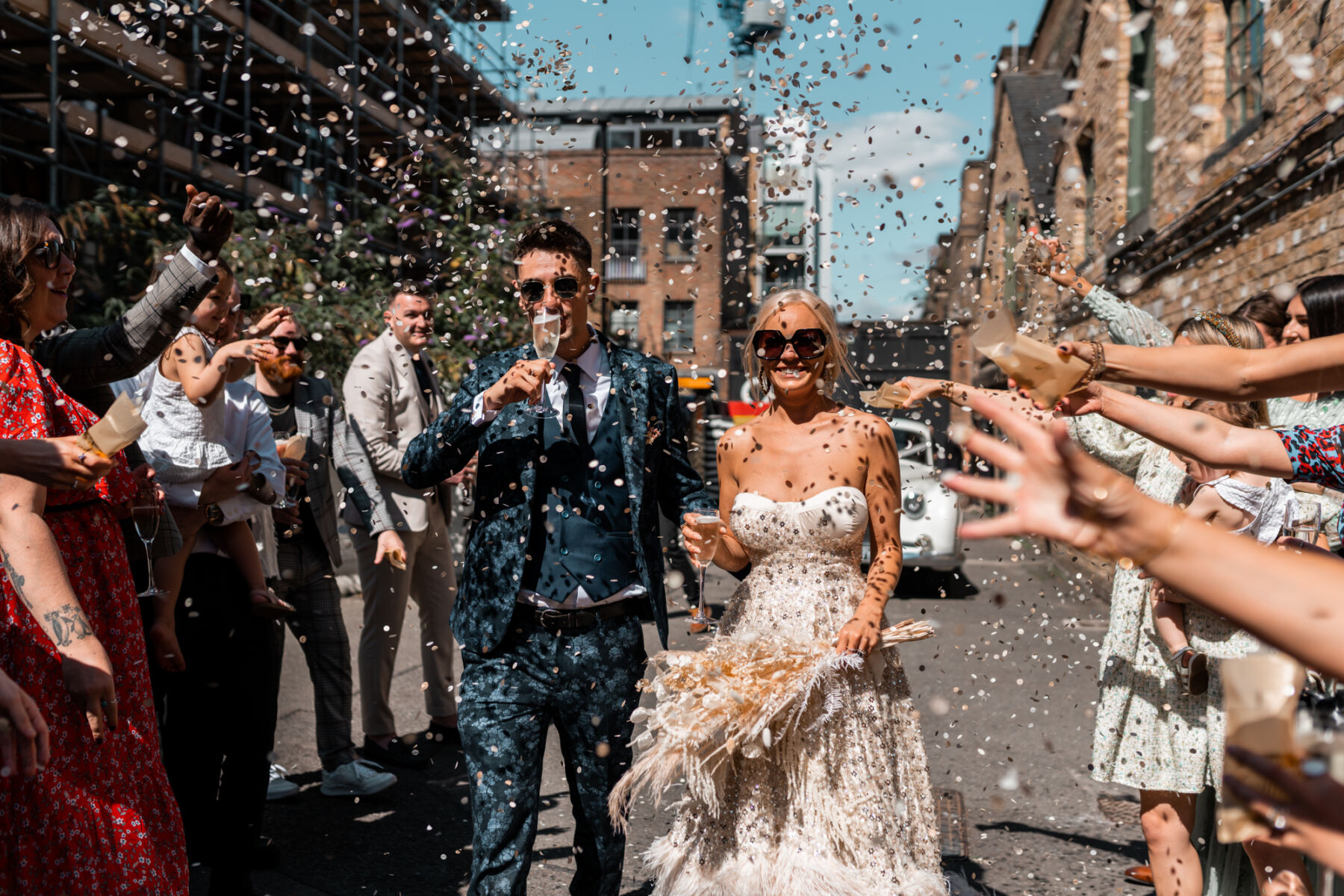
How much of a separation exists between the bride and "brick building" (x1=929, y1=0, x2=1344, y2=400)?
31.0 inches

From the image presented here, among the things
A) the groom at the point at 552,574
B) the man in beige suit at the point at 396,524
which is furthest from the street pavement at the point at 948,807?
the groom at the point at 552,574

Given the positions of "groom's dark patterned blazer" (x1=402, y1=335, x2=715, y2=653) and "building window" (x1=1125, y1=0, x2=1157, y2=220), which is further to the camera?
"building window" (x1=1125, y1=0, x2=1157, y2=220)

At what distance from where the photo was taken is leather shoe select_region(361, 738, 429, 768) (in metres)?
5.13

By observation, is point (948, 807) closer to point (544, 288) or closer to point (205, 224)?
point (544, 288)

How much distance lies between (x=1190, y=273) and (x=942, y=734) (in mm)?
7467

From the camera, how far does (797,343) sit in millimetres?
3314

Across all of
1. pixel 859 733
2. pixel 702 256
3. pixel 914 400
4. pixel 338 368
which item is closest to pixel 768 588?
pixel 859 733

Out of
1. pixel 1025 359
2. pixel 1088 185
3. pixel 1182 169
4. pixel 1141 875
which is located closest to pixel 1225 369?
pixel 1025 359

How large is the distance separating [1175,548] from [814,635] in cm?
209

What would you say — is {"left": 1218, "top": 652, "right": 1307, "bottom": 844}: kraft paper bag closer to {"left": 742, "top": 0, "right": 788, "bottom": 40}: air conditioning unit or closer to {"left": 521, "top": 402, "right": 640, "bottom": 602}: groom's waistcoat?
{"left": 521, "top": 402, "right": 640, "bottom": 602}: groom's waistcoat

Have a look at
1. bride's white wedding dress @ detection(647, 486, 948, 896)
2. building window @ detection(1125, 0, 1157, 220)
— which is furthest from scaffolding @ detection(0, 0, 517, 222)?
building window @ detection(1125, 0, 1157, 220)

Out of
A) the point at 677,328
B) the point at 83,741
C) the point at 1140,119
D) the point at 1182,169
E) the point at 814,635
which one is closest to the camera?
the point at 83,741

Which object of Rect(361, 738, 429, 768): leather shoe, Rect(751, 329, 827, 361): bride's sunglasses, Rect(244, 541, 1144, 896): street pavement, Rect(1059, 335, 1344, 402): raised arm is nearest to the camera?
Rect(1059, 335, 1344, 402): raised arm

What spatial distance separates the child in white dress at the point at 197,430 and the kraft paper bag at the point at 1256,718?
121 inches
